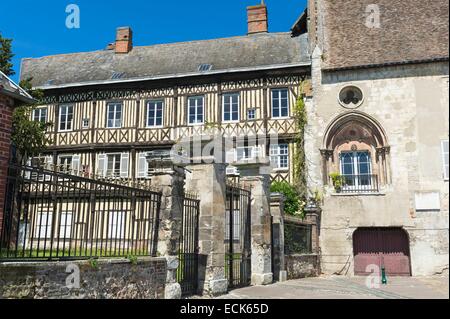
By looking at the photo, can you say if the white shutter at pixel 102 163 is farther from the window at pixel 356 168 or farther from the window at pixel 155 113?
the window at pixel 356 168

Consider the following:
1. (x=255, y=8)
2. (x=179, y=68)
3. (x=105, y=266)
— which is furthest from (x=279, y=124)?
(x=105, y=266)

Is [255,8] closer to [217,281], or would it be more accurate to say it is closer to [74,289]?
[217,281]

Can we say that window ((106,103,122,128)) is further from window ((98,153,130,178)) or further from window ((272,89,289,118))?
window ((272,89,289,118))

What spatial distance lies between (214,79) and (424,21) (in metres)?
8.65

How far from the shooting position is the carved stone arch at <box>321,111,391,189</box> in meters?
17.4

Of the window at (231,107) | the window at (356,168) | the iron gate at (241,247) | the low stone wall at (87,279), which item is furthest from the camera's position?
the window at (231,107)

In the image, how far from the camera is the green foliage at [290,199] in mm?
17183


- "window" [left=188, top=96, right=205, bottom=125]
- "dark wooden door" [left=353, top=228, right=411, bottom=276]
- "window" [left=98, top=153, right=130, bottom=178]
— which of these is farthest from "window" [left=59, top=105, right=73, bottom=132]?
"dark wooden door" [left=353, top=228, right=411, bottom=276]

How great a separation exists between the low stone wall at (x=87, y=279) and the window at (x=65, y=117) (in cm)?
1557

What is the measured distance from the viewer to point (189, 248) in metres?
8.45

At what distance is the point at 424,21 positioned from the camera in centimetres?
1736

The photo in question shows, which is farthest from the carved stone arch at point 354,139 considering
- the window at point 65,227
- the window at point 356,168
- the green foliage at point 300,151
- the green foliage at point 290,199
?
the window at point 65,227

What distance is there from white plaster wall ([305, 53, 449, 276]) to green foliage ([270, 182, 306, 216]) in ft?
2.81

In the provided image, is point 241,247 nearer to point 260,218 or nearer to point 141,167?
point 260,218
